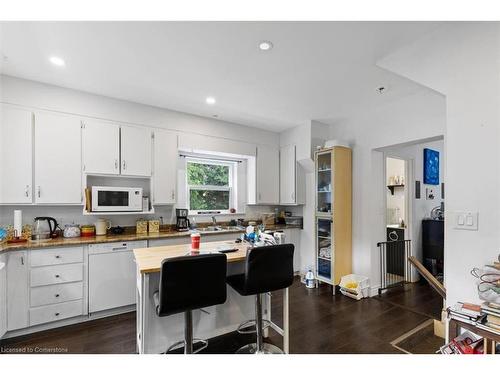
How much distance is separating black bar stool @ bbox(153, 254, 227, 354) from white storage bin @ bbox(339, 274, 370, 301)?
236 cm

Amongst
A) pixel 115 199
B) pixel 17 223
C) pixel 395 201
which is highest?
pixel 115 199

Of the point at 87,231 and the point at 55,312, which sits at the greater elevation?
the point at 87,231

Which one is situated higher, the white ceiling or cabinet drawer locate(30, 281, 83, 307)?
the white ceiling

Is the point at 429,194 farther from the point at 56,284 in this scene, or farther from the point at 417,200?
the point at 56,284

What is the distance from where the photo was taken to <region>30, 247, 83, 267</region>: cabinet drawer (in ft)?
7.97

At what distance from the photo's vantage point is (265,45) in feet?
6.68

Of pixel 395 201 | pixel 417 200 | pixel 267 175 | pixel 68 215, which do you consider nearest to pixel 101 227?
pixel 68 215

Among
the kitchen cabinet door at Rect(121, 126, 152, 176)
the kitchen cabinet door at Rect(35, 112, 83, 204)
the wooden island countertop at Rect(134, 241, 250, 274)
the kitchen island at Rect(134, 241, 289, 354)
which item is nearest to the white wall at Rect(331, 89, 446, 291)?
the kitchen island at Rect(134, 241, 289, 354)

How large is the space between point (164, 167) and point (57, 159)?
1.20m

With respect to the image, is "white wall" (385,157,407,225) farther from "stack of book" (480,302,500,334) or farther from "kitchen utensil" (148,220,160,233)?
"kitchen utensil" (148,220,160,233)

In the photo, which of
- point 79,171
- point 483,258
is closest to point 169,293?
point 483,258

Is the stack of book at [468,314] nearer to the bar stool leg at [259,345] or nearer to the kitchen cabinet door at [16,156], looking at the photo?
the bar stool leg at [259,345]

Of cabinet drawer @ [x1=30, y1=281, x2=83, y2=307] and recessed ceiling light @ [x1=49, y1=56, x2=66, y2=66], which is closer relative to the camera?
recessed ceiling light @ [x1=49, y1=56, x2=66, y2=66]

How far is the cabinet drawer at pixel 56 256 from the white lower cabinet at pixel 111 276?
0.13 m
